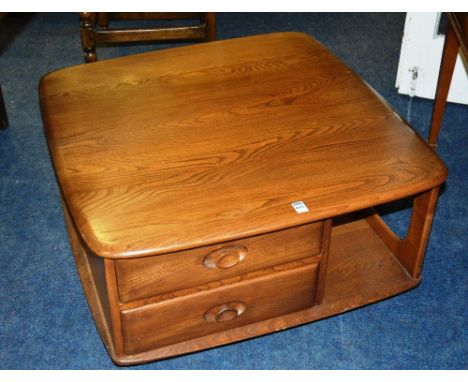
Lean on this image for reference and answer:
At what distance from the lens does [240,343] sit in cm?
146

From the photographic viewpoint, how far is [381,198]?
1204mm

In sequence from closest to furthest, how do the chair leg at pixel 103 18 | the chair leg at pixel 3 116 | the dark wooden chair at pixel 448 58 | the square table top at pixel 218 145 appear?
the square table top at pixel 218 145
the dark wooden chair at pixel 448 58
the chair leg at pixel 3 116
the chair leg at pixel 103 18

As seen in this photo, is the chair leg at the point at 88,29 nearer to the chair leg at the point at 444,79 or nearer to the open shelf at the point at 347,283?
the open shelf at the point at 347,283

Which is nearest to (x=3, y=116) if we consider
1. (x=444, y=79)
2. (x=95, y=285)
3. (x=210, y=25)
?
(x=210, y=25)

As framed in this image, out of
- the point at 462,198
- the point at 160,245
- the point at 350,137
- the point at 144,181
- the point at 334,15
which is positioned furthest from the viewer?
the point at 334,15

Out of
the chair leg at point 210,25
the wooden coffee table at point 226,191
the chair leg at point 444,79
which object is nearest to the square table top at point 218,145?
the wooden coffee table at point 226,191

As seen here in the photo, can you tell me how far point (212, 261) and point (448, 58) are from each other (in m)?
1.03

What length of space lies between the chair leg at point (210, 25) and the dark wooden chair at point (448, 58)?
633 mm

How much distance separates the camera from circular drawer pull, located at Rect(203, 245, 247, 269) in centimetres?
120

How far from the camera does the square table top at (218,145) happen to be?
1.16 metres

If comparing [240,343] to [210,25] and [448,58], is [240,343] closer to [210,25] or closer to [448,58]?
[210,25]
